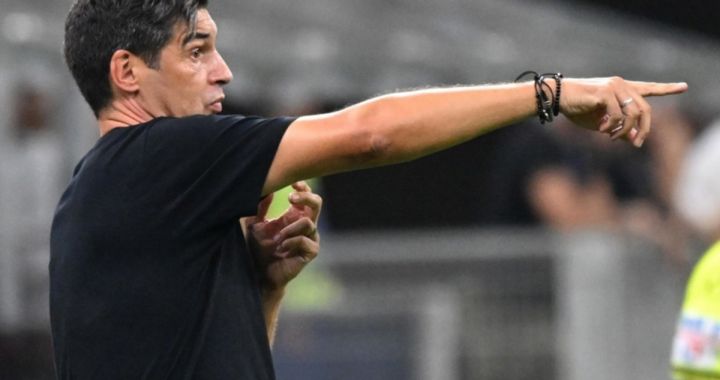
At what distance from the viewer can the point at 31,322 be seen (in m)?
10.4

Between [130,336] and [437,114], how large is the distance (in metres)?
0.93

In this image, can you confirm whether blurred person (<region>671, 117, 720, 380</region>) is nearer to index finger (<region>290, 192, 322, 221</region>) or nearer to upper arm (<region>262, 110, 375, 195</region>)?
index finger (<region>290, 192, 322, 221</region>)

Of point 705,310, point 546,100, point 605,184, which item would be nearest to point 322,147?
point 546,100

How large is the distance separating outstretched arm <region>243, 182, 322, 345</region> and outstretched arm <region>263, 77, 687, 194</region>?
49 centimetres

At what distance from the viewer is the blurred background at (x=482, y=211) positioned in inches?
403

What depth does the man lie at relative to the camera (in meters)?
4.37

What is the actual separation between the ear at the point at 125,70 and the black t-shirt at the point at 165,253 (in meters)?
0.12

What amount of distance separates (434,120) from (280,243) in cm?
74

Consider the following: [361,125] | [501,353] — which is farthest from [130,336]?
[501,353]

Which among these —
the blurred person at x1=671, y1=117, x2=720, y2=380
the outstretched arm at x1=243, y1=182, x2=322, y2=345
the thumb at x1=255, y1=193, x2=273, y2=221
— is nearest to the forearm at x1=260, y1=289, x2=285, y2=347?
the outstretched arm at x1=243, y1=182, x2=322, y2=345

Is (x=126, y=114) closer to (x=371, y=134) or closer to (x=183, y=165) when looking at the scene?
(x=183, y=165)

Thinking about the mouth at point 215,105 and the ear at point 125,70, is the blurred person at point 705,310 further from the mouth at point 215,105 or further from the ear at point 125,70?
the ear at point 125,70

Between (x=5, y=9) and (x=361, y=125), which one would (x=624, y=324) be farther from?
(x=361, y=125)

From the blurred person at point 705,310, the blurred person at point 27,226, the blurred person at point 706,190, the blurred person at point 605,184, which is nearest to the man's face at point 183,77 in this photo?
the blurred person at point 705,310
